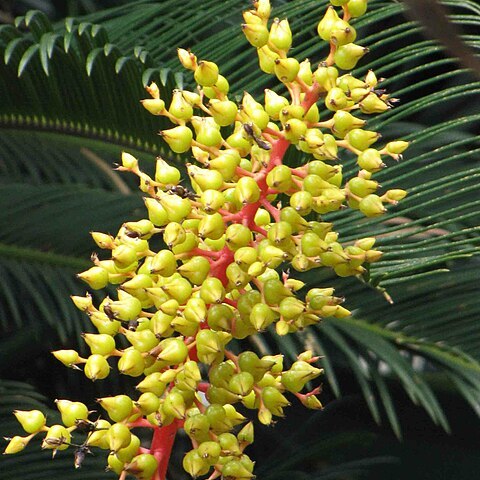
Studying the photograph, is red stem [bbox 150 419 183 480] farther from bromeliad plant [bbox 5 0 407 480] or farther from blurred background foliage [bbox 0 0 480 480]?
blurred background foliage [bbox 0 0 480 480]

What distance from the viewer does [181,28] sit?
1455mm

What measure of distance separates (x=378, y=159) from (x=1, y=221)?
3.06 feet

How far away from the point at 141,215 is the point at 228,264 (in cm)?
78

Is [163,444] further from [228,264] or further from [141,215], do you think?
[141,215]

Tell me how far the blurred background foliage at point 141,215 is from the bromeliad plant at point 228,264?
27cm

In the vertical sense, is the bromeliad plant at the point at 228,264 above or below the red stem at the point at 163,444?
above

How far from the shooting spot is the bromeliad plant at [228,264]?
0.64m

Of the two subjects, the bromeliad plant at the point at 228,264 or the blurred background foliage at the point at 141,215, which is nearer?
the bromeliad plant at the point at 228,264

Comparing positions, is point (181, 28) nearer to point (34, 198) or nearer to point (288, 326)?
point (34, 198)

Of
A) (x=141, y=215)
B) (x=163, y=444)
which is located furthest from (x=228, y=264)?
(x=141, y=215)

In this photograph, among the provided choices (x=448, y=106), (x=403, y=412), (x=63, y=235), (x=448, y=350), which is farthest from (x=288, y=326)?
(x=448, y=106)

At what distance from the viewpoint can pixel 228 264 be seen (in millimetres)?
672

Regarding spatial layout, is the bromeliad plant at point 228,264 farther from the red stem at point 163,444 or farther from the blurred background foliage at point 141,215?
the blurred background foliage at point 141,215

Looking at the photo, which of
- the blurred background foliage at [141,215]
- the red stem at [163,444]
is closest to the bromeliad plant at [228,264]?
the red stem at [163,444]
